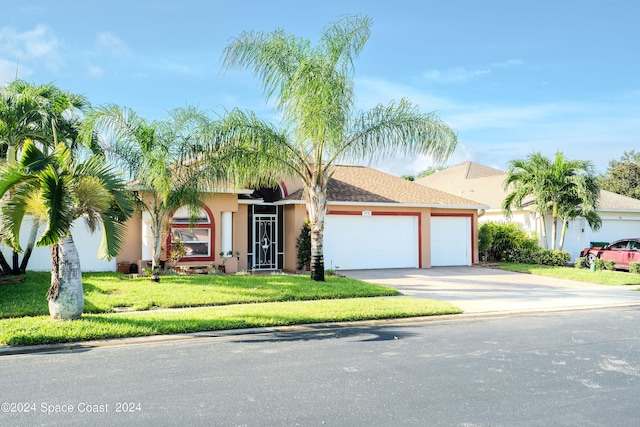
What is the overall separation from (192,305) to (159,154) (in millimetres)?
4808

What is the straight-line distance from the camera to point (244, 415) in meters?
4.99

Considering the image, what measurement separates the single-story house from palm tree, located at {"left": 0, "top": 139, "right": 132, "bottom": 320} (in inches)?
318

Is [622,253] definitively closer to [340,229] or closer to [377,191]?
[377,191]

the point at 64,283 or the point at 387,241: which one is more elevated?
the point at 387,241

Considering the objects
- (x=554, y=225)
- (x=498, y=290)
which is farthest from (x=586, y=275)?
(x=498, y=290)

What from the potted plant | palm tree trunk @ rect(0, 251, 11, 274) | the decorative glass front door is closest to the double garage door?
the decorative glass front door

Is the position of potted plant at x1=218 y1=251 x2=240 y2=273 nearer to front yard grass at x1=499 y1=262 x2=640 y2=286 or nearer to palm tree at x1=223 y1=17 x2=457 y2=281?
palm tree at x1=223 y1=17 x2=457 y2=281

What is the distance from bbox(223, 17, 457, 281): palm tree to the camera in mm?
13320

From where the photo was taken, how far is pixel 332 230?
65.9 feet

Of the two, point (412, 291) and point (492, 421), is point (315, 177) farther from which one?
point (492, 421)

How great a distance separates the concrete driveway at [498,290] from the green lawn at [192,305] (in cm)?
142

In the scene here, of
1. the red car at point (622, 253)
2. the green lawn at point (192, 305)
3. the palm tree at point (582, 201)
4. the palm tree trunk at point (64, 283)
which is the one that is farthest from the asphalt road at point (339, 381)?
the palm tree at point (582, 201)

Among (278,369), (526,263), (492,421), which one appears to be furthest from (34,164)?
(526,263)

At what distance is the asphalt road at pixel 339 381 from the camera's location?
4.99m
